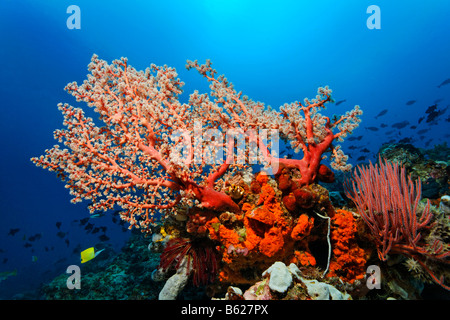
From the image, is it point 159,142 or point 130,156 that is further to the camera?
point 159,142

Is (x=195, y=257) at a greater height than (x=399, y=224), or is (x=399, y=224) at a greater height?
(x=399, y=224)

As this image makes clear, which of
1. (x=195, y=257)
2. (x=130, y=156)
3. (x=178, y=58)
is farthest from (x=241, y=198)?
(x=178, y=58)

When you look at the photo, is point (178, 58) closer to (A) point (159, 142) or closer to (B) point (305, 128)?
(A) point (159, 142)

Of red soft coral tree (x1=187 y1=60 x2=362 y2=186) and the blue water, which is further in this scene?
the blue water

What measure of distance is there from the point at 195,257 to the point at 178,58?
9619 cm

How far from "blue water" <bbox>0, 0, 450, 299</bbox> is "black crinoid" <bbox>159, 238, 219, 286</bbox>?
3296 cm

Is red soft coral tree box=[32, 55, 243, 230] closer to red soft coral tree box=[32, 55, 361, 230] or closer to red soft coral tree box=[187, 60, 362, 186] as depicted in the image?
red soft coral tree box=[32, 55, 361, 230]

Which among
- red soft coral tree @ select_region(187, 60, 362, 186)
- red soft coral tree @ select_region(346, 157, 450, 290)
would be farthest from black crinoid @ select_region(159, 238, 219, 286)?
red soft coral tree @ select_region(346, 157, 450, 290)

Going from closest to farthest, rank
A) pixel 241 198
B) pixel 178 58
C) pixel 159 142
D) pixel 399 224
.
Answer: pixel 399 224 < pixel 241 198 < pixel 159 142 < pixel 178 58

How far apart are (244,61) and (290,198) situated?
338 feet

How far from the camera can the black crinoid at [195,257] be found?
3380mm

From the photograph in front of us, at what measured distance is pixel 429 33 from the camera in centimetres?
7650

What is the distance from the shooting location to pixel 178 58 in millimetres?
84188

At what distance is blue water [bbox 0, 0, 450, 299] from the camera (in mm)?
45719
